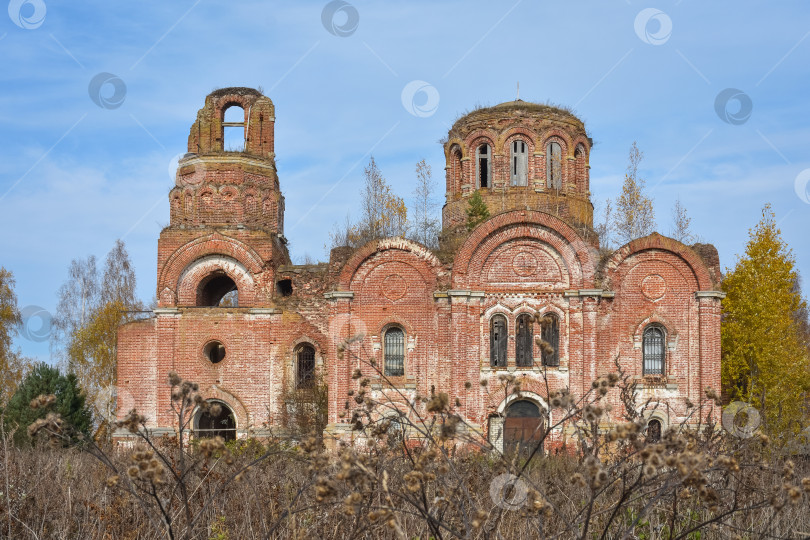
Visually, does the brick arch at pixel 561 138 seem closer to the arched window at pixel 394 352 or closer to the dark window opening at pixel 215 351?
the arched window at pixel 394 352

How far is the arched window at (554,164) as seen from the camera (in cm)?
2570

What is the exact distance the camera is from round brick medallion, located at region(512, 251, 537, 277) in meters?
21.6

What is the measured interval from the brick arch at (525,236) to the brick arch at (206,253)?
579 cm

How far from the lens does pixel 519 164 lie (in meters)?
25.6

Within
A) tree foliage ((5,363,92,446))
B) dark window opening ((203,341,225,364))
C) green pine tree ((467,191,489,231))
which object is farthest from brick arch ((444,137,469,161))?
tree foliage ((5,363,92,446))

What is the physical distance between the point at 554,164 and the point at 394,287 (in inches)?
287

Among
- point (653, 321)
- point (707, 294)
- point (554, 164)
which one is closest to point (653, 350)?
point (653, 321)

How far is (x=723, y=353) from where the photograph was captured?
81.0 feet

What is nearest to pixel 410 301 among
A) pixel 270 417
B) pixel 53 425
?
pixel 270 417

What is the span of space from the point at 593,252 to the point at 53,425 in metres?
18.4

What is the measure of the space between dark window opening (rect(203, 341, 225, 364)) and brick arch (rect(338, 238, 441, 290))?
13.6 feet

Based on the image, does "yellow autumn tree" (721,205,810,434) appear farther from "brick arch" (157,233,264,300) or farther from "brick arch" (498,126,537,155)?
"brick arch" (157,233,264,300)

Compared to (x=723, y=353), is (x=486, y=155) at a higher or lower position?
higher

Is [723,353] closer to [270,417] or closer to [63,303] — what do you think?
[270,417]
